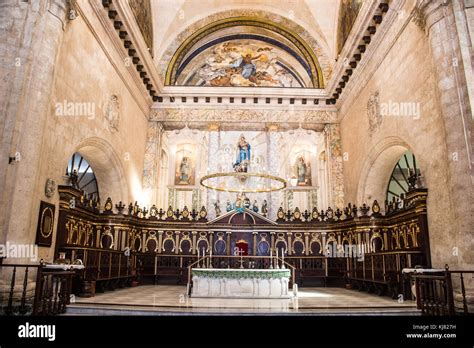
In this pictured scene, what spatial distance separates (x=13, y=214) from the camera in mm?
6645

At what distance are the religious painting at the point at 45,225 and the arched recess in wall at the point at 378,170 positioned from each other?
9067 mm

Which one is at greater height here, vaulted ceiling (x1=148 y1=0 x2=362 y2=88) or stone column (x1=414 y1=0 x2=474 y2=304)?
vaulted ceiling (x1=148 y1=0 x2=362 y2=88)

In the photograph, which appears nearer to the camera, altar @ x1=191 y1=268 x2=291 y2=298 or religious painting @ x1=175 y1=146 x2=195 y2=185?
altar @ x1=191 y1=268 x2=291 y2=298

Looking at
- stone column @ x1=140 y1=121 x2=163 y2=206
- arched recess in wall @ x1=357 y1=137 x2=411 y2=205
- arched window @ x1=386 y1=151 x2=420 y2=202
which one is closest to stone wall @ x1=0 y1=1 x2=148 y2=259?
stone column @ x1=140 y1=121 x2=163 y2=206

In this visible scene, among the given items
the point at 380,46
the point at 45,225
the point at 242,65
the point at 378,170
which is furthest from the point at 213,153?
the point at 45,225

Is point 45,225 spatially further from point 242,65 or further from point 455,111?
point 242,65

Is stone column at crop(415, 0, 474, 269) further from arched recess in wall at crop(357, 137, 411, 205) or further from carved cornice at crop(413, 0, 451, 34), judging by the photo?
arched recess in wall at crop(357, 137, 411, 205)

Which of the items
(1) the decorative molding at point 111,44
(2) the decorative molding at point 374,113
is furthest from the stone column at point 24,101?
(2) the decorative molding at point 374,113

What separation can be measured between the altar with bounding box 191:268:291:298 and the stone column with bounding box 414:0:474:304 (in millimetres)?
3769

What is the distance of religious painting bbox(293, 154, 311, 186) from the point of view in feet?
53.6

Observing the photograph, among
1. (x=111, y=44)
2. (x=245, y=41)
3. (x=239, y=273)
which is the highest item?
(x=245, y=41)

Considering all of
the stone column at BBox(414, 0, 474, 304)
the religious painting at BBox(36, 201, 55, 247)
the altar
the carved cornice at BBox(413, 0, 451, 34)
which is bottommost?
the altar

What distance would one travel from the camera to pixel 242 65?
18734 millimetres

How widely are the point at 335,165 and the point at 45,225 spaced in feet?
37.8
